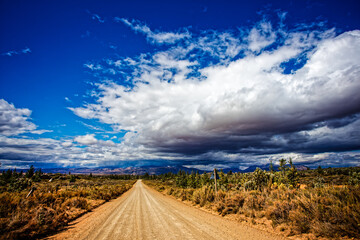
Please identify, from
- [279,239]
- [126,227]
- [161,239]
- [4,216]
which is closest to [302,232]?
[279,239]

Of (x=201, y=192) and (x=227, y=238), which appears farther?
(x=201, y=192)

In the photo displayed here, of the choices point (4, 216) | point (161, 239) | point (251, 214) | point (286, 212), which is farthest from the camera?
point (251, 214)

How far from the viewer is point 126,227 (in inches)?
312

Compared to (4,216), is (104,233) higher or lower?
lower

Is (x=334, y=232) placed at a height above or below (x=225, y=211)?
above

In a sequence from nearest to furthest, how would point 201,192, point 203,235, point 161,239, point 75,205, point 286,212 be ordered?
point 161,239 < point 203,235 < point 286,212 < point 75,205 < point 201,192

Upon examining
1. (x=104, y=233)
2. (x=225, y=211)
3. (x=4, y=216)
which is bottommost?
(x=225, y=211)

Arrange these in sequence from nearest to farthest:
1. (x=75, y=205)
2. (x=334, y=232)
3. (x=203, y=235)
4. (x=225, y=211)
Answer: (x=334, y=232)
(x=203, y=235)
(x=225, y=211)
(x=75, y=205)

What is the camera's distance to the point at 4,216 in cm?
728

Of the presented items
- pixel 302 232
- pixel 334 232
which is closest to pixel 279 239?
pixel 302 232

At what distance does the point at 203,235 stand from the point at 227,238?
3.00ft

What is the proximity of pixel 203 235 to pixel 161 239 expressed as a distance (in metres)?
1.66

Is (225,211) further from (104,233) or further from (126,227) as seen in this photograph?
(104,233)

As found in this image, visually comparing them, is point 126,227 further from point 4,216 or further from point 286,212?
point 286,212
